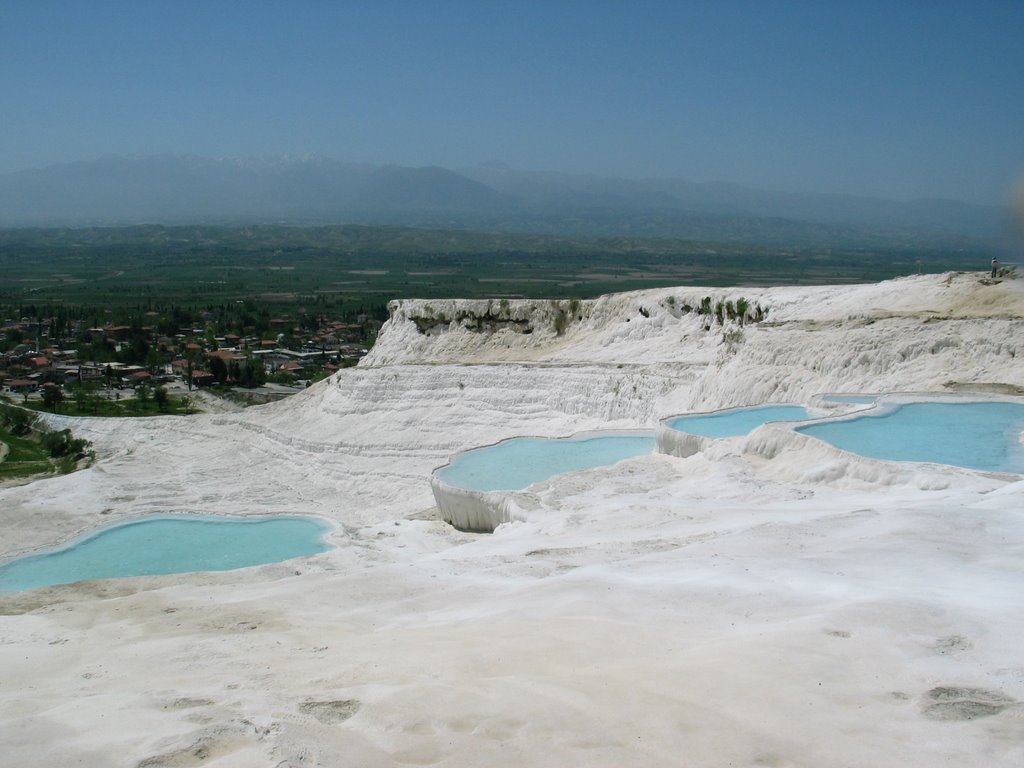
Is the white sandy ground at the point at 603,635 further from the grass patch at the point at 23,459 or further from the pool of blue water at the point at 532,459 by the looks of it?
the grass patch at the point at 23,459

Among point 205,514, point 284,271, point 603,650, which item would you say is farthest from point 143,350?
point 284,271

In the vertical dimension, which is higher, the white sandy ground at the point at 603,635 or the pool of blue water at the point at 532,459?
the white sandy ground at the point at 603,635

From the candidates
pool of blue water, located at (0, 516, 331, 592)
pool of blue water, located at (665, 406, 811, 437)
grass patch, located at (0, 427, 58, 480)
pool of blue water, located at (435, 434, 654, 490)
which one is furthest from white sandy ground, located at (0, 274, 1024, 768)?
grass patch, located at (0, 427, 58, 480)

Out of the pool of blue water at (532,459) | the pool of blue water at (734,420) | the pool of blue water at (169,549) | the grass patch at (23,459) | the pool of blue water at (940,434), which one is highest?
the pool of blue water at (940,434)

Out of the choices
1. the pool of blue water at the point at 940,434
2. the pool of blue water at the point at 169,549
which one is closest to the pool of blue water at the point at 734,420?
the pool of blue water at the point at 940,434

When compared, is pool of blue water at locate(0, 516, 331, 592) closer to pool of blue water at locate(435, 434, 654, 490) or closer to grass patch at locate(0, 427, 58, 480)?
pool of blue water at locate(435, 434, 654, 490)

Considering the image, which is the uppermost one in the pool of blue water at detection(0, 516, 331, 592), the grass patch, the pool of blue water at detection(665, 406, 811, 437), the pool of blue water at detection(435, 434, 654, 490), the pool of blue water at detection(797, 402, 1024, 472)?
the pool of blue water at detection(797, 402, 1024, 472)

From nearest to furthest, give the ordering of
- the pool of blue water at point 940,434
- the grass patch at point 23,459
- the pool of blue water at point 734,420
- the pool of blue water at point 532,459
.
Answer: the pool of blue water at point 940,434
the pool of blue water at point 532,459
the pool of blue water at point 734,420
the grass patch at point 23,459
